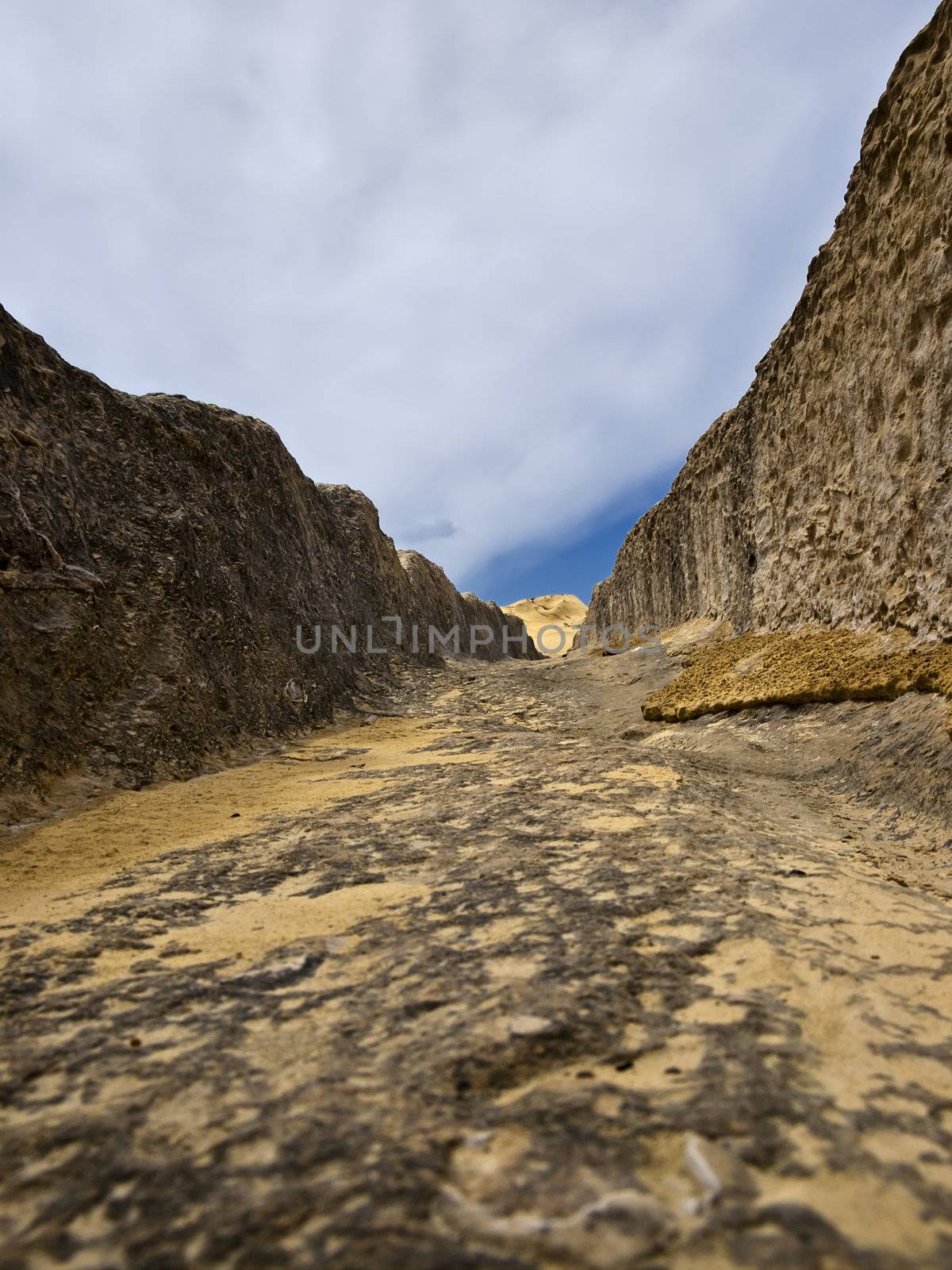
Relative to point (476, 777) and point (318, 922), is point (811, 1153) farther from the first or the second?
point (476, 777)

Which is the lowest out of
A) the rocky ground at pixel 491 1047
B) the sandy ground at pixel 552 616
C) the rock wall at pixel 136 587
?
the rocky ground at pixel 491 1047

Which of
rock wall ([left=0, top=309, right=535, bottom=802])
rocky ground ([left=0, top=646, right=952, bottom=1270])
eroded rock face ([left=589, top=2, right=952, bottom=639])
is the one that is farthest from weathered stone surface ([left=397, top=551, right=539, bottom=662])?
rocky ground ([left=0, top=646, right=952, bottom=1270])

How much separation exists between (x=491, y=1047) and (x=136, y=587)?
612 cm

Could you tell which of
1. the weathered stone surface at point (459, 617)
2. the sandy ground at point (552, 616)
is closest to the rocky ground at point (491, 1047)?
the weathered stone surface at point (459, 617)

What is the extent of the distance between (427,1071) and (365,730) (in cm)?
724

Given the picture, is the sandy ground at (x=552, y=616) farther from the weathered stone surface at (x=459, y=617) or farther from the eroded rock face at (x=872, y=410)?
the eroded rock face at (x=872, y=410)

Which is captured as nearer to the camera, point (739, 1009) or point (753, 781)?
point (739, 1009)

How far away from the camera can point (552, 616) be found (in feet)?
203

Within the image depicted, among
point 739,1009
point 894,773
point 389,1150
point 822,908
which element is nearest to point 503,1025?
point 389,1150

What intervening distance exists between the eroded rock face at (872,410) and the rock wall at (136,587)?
20.3ft

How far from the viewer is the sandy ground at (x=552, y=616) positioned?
54.9 metres

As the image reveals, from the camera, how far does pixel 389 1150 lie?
1111 mm

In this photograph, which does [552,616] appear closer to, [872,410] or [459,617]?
[459,617]

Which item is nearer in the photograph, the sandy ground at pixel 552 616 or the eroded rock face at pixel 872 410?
the eroded rock face at pixel 872 410
